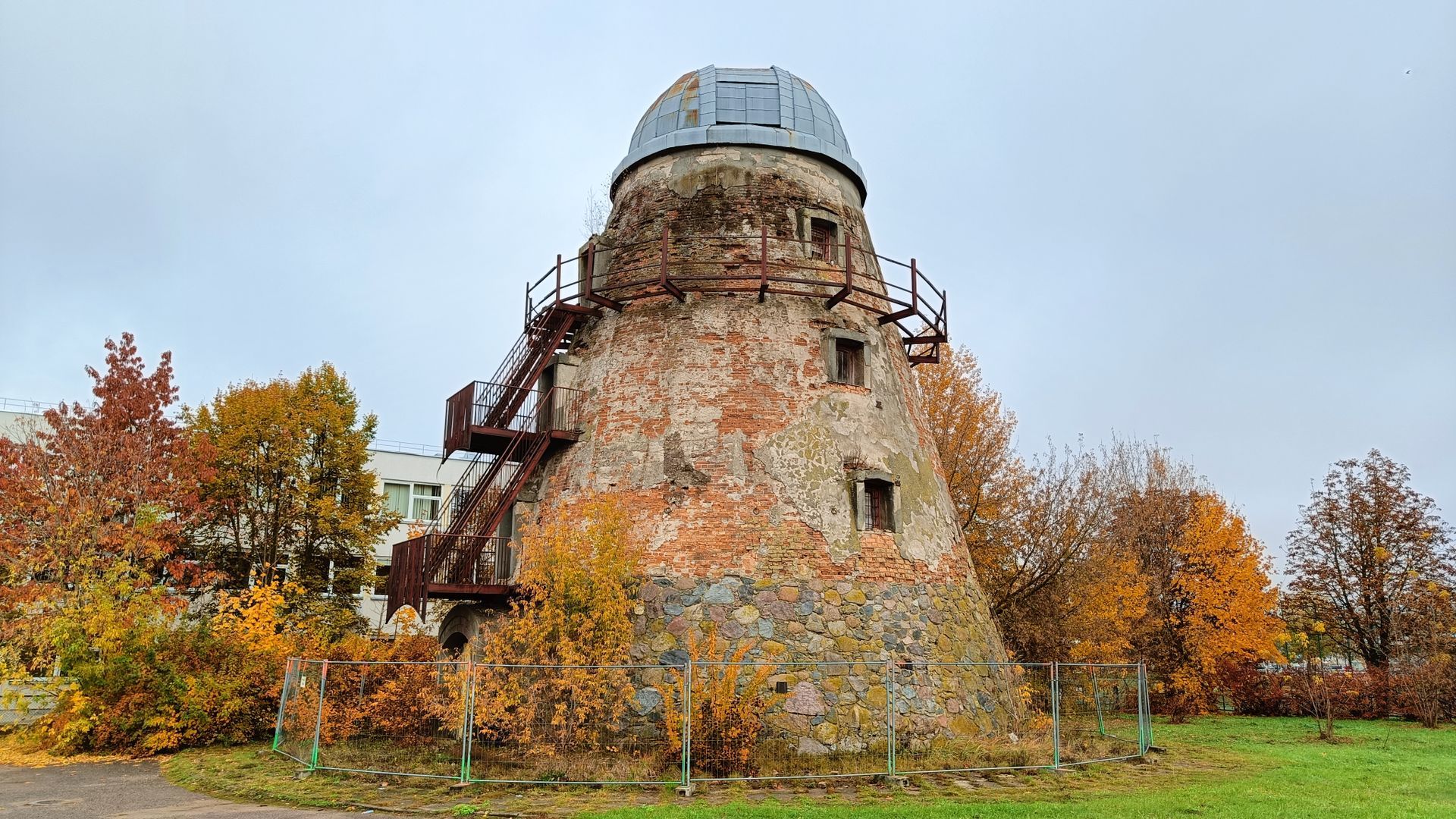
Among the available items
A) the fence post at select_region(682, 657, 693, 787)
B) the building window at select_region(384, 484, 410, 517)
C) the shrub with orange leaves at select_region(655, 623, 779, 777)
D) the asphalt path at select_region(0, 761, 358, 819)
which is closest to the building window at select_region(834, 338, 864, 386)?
the shrub with orange leaves at select_region(655, 623, 779, 777)

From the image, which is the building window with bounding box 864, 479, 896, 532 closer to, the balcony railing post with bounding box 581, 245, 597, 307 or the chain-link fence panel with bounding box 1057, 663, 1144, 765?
the chain-link fence panel with bounding box 1057, 663, 1144, 765

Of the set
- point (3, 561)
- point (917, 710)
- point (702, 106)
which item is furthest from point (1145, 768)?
point (3, 561)

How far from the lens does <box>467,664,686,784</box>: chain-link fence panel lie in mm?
13531

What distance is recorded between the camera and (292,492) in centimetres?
2789

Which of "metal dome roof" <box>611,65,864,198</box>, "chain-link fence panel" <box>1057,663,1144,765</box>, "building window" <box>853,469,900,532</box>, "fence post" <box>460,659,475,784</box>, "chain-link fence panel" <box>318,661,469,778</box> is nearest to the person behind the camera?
"fence post" <box>460,659,475,784</box>

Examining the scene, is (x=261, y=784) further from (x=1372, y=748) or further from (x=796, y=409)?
(x=1372, y=748)

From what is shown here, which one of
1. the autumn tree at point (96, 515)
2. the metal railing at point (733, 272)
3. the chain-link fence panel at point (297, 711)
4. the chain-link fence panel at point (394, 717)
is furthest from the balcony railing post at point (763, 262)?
the autumn tree at point (96, 515)

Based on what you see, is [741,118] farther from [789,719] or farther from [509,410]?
[789,719]

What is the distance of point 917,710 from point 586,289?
34.1 feet

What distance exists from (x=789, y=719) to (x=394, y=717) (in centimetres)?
677

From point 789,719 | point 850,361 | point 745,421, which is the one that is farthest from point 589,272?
point 789,719

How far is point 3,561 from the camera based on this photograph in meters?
22.1

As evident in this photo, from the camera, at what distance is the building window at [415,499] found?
39.1 metres

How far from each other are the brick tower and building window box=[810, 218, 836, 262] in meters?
0.04
